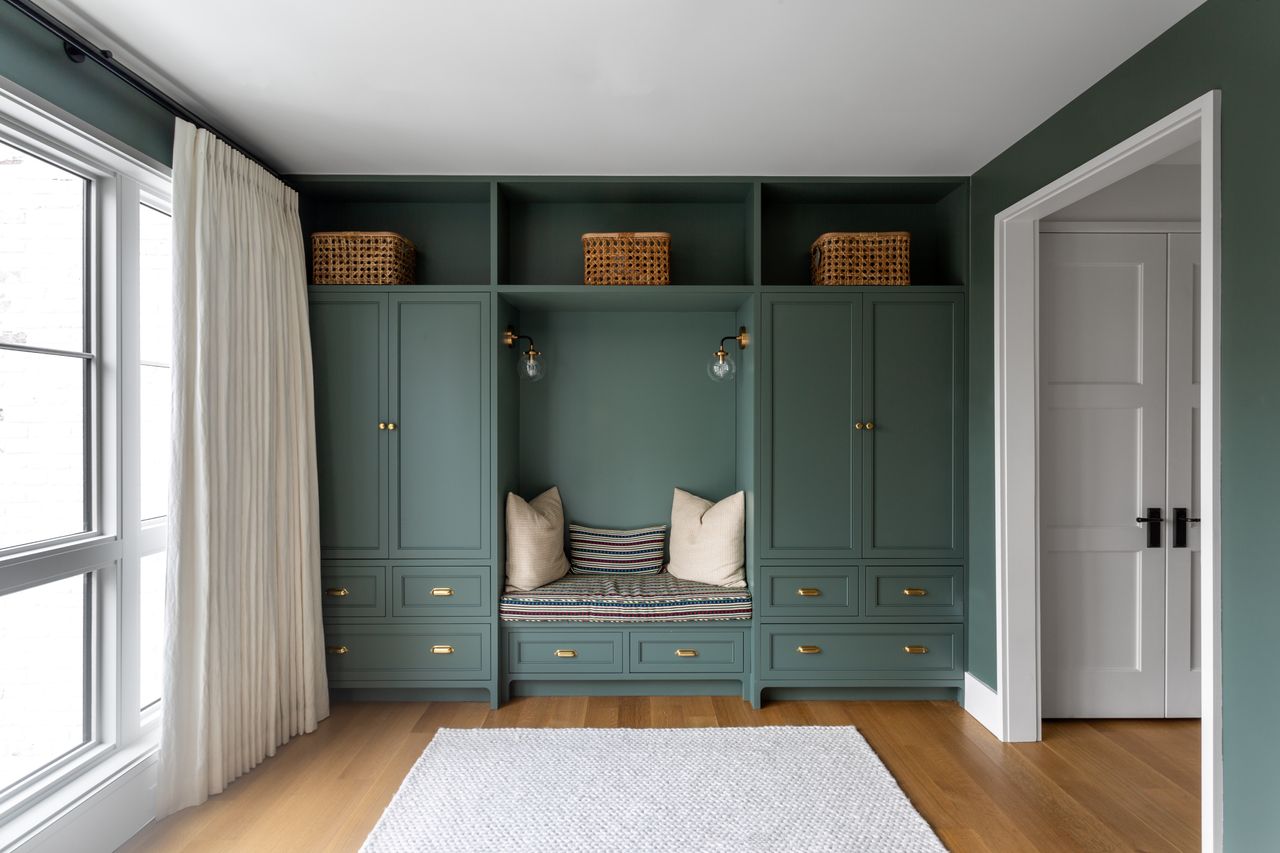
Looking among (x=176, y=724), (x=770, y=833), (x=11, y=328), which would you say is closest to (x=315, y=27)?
(x=11, y=328)

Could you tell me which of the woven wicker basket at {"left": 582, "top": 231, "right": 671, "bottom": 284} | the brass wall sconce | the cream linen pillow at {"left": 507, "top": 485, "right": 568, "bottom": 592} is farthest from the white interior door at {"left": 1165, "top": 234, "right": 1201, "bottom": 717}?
the cream linen pillow at {"left": 507, "top": 485, "right": 568, "bottom": 592}

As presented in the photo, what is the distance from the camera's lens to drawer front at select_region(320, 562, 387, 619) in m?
3.17

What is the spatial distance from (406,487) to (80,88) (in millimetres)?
1817

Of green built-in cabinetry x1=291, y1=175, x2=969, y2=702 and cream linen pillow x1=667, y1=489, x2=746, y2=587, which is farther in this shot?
cream linen pillow x1=667, y1=489, x2=746, y2=587

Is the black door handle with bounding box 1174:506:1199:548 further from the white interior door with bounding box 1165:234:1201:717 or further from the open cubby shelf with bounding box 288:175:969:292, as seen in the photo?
the open cubby shelf with bounding box 288:175:969:292

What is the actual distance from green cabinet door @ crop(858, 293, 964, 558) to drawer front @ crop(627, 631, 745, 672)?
783 mm

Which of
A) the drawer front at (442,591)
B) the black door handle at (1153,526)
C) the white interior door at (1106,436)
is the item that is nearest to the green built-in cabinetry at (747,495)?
the drawer front at (442,591)

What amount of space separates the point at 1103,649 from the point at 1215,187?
209 centimetres

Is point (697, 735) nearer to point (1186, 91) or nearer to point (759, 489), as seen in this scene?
point (759, 489)

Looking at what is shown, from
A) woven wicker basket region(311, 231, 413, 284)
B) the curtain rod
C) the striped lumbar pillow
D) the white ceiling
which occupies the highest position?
the white ceiling

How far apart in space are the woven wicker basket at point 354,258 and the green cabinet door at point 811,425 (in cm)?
179

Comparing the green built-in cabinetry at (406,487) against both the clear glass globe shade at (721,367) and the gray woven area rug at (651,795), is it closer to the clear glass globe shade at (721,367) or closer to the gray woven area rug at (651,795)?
the gray woven area rug at (651,795)

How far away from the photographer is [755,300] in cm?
320

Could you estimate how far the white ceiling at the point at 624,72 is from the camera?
6.27 ft
